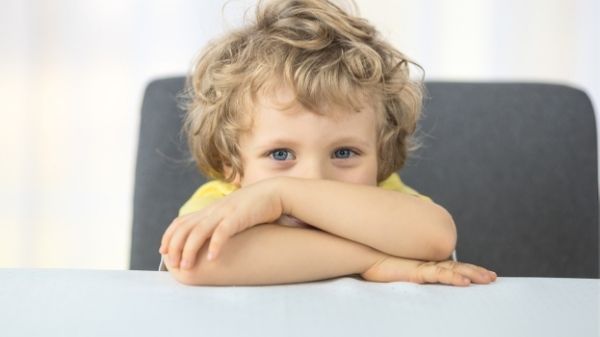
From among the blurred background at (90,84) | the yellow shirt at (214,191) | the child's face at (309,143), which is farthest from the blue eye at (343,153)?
the blurred background at (90,84)

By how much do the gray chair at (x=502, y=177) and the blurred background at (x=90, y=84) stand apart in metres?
1.19

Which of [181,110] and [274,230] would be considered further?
[181,110]

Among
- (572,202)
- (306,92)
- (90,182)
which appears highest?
(306,92)

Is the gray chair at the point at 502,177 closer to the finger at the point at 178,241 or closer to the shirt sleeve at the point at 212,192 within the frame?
the shirt sleeve at the point at 212,192

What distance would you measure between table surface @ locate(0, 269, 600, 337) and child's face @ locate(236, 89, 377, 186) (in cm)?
29

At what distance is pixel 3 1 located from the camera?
8.98 feet

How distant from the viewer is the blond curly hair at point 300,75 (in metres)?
1.17

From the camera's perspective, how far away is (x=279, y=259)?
0.89 metres

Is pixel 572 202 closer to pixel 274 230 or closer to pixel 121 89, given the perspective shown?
pixel 274 230

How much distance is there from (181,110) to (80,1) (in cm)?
130

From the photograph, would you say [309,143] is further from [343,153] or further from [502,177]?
[502,177]

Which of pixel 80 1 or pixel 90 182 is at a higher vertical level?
pixel 80 1

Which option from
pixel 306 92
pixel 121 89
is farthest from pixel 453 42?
pixel 306 92

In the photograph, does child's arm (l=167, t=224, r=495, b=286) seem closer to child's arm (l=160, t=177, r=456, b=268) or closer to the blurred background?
child's arm (l=160, t=177, r=456, b=268)
